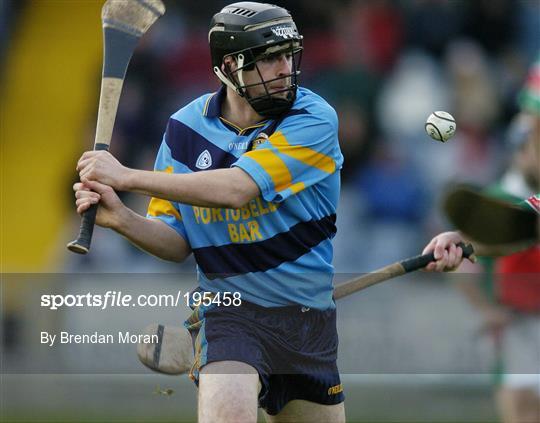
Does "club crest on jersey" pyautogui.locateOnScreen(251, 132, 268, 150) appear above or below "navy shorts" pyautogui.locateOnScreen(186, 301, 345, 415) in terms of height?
above

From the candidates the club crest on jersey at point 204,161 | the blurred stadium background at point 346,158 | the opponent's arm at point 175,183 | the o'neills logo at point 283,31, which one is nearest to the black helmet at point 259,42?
the o'neills logo at point 283,31

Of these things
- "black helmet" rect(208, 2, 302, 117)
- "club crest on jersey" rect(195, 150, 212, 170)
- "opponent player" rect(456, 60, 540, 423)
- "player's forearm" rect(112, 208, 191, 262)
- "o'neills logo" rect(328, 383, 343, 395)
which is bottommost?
"opponent player" rect(456, 60, 540, 423)

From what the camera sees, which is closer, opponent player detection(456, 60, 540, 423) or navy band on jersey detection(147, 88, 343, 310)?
navy band on jersey detection(147, 88, 343, 310)

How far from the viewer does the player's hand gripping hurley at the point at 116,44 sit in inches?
166

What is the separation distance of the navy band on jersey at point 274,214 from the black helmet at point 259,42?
3.3 inches

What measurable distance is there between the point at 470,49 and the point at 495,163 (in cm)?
103

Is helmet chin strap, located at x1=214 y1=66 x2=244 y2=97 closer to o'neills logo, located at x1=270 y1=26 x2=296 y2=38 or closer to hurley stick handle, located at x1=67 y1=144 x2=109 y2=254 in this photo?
o'neills logo, located at x1=270 y1=26 x2=296 y2=38

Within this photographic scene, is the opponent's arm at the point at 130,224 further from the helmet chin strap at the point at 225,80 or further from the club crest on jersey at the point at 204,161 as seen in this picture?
the helmet chin strap at the point at 225,80

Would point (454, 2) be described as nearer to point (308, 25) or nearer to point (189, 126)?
point (308, 25)

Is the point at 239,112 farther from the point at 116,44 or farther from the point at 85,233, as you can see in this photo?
the point at 85,233

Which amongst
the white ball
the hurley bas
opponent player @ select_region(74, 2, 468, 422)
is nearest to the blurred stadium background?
the hurley bas

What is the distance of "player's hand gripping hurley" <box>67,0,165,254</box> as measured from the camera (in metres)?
4.22

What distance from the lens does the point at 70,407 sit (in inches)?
290

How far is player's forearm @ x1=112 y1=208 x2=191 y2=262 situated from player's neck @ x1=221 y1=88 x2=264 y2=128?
0.47 meters
